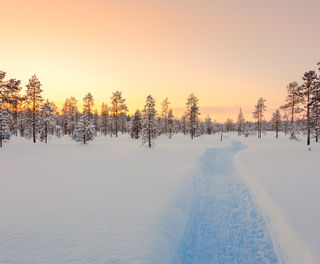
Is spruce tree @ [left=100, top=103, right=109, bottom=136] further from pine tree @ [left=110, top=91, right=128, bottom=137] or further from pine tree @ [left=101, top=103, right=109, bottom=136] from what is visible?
pine tree @ [left=110, top=91, right=128, bottom=137]

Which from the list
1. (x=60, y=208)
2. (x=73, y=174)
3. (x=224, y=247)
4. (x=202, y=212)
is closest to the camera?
(x=224, y=247)

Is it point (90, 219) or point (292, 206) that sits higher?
point (90, 219)

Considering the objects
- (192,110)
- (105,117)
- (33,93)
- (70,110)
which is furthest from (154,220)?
(70,110)

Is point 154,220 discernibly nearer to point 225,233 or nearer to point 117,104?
point 225,233

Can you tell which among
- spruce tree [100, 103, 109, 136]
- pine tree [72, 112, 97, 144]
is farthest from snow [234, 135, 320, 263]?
spruce tree [100, 103, 109, 136]

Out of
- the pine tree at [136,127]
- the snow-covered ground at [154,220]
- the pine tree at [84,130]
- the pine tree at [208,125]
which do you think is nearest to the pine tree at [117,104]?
the pine tree at [136,127]

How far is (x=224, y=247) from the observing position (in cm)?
566

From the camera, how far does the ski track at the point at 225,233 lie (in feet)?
17.3

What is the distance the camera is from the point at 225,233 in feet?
21.1

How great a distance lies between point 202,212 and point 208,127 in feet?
314

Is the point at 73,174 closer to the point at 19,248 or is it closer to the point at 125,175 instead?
the point at 125,175

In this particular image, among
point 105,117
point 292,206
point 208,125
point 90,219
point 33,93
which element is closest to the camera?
point 90,219

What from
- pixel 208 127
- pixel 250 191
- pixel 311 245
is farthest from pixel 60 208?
pixel 208 127

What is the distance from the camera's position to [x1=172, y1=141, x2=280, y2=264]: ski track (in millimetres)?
5281
